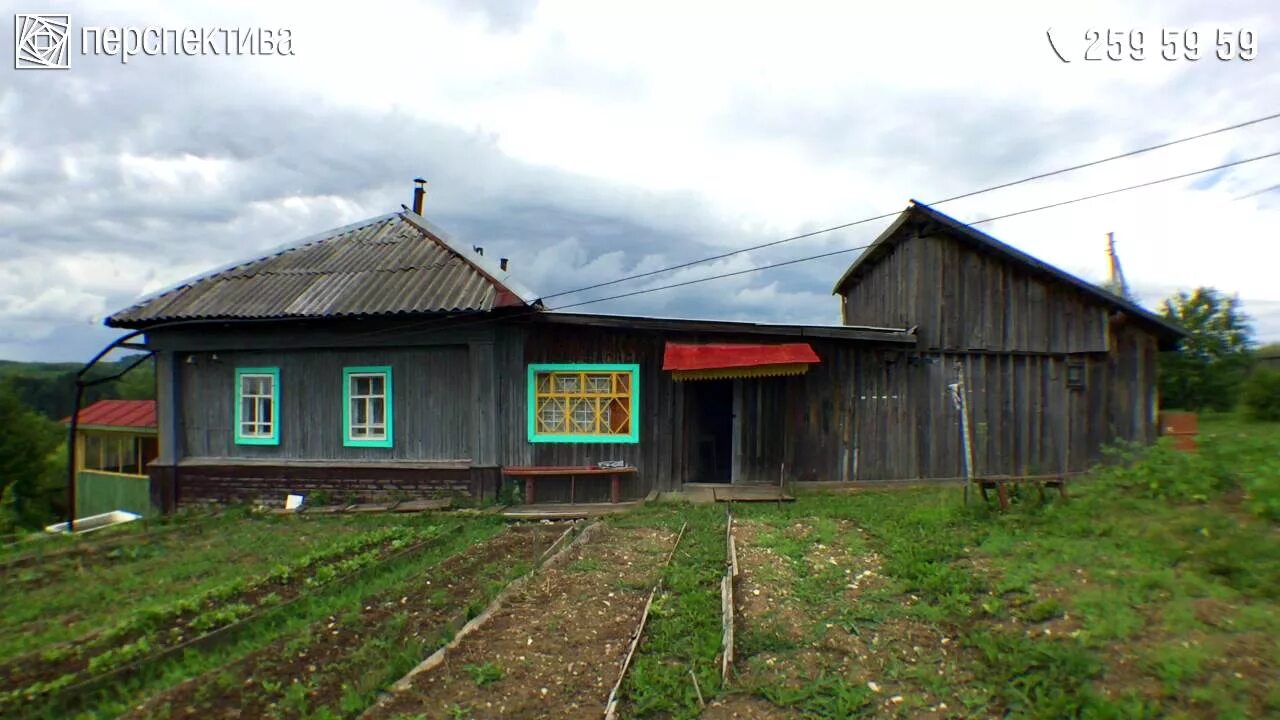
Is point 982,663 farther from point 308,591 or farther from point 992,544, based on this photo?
point 308,591

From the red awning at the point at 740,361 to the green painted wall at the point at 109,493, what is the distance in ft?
51.2

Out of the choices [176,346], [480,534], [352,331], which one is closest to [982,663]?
[480,534]

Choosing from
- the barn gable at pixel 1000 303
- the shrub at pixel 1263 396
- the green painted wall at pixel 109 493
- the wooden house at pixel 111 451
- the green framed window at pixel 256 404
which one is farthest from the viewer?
the wooden house at pixel 111 451

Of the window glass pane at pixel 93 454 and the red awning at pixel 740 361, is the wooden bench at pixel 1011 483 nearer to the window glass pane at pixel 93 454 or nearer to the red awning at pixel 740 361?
the red awning at pixel 740 361

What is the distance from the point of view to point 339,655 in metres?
5.18

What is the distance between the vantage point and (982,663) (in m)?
4.50

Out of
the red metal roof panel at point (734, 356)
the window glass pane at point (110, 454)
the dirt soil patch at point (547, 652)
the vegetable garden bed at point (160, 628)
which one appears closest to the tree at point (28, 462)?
the window glass pane at point (110, 454)

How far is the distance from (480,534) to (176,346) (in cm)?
822

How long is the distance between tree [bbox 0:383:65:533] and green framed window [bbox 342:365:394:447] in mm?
22986

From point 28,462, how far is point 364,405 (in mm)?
26503

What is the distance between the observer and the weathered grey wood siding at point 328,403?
11.9 meters

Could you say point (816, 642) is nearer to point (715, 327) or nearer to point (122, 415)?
point (715, 327)

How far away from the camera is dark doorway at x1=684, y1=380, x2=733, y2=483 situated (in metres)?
12.9

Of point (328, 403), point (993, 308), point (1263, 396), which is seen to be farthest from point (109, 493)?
point (1263, 396)
